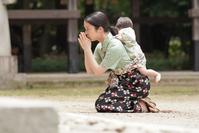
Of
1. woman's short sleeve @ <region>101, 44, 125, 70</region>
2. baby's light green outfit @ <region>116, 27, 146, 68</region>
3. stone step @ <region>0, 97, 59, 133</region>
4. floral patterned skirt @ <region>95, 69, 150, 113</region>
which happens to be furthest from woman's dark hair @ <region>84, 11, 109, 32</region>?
stone step @ <region>0, 97, 59, 133</region>

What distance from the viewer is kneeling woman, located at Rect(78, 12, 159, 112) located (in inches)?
373

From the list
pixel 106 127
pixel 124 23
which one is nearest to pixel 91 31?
pixel 124 23

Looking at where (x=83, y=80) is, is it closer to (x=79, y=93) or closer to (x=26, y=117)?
(x=79, y=93)

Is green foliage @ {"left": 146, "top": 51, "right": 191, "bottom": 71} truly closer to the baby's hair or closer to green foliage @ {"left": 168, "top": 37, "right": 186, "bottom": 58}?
green foliage @ {"left": 168, "top": 37, "right": 186, "bottom": 58}

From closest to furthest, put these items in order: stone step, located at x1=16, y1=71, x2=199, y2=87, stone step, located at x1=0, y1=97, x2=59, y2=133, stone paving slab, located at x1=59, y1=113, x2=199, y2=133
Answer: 1. stone step, located at x1=0, y1=97, x2=59, y2=133
2. stone paving slab, located at x1=59, y1=113, x2=199, y2=133
3. stone step, located at x1=16, y1=71, x2=199, y2=87

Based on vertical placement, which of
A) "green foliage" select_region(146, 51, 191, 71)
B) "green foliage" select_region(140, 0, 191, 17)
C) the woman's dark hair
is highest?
the woman's dark hair

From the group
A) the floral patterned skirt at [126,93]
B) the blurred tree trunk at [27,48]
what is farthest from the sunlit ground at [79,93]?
the blurred tree trunk at [27,48]

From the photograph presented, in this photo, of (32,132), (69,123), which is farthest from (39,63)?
(32,132)

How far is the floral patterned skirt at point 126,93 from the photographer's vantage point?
32.3ft

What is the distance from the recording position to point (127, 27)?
10125 millimetres

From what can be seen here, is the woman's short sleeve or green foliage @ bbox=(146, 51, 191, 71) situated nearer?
the woman's short sleeve

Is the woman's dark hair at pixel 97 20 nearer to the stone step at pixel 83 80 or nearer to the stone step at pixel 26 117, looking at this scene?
the stone step at pixel 26 117

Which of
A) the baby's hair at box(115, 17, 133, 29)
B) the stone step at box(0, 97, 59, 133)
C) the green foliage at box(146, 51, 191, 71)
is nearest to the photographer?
the stone step at box(0, 97, 59, 133)

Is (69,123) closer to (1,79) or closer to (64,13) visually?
(1,79)
